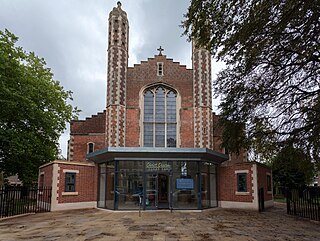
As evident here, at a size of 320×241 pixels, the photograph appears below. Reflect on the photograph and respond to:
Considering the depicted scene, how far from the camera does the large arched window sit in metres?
22.2

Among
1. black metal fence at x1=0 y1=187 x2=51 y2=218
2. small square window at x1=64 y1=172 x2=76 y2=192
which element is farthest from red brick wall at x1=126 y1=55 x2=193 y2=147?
black metal fence at x1=0 y1=187 x2=51 y2=218

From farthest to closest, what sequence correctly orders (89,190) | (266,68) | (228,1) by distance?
(89,190) < (266,68) < (228,1)

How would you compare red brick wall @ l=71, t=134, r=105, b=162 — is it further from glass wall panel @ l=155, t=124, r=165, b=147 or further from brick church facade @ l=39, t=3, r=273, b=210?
glass wall panel @ l=155, t=124, r=165, b=147

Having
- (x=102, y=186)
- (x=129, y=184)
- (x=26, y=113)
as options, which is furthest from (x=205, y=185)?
(x=26, y=113)

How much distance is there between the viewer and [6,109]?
18.4 meters

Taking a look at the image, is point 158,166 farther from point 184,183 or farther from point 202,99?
point 202,99

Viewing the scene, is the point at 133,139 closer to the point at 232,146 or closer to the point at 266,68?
the point at 232,146

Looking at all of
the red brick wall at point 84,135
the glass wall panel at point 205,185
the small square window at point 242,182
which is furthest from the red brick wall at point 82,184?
the small square window at point 242,182

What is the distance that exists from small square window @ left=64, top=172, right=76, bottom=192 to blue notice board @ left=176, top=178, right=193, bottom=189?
6.50m

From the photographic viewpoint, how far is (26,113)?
1959 centimetres

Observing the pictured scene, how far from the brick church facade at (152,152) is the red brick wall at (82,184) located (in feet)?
0.19

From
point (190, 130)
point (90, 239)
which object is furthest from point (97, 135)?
point (90, 239)

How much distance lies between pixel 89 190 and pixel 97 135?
21.2 feet

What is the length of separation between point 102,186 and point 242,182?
8850mm
